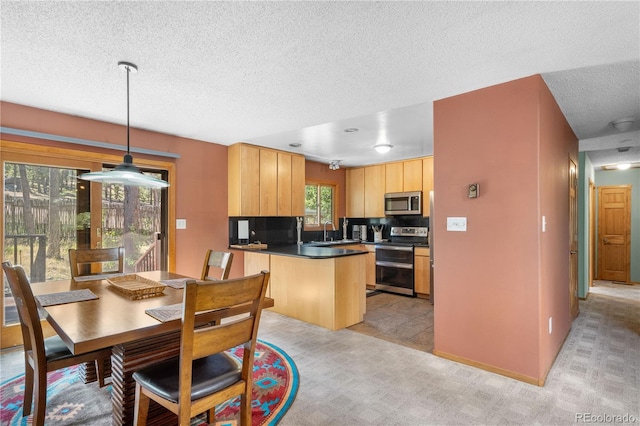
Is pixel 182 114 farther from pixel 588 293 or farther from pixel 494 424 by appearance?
pixel 588 293

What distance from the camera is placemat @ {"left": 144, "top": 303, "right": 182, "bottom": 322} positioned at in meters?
1.58

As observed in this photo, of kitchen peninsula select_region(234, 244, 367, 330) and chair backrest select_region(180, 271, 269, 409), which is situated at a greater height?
chair backrest select_region(180, 271, 269, 409)

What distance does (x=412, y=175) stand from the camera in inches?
222

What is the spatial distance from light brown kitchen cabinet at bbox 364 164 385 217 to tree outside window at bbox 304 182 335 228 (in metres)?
0.69

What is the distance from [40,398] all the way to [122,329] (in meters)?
0.84

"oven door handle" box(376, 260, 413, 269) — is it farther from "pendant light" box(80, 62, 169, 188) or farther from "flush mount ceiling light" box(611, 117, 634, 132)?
"pendant light" box(80, 62, 169, 188)

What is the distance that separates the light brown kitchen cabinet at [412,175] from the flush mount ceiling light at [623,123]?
2486 millimetres

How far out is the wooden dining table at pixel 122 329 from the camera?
1.42 meters

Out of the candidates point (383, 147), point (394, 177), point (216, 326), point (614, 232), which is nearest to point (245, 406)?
point (216, 326)

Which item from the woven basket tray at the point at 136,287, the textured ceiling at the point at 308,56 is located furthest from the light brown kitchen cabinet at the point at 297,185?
the woven basket tray at the point at 136,287

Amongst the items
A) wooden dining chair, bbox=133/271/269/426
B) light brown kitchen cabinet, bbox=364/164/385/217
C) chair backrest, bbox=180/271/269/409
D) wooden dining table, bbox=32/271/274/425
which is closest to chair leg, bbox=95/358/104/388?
wooden dining table, bbox=32/271/274/425

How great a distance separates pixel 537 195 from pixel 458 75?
1.04 m

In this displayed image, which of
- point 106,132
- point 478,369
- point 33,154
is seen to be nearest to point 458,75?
point 478,369

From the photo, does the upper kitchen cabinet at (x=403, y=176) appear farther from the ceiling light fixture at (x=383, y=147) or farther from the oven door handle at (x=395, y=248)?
the ceiling light fixture at (x=383, y=147)
